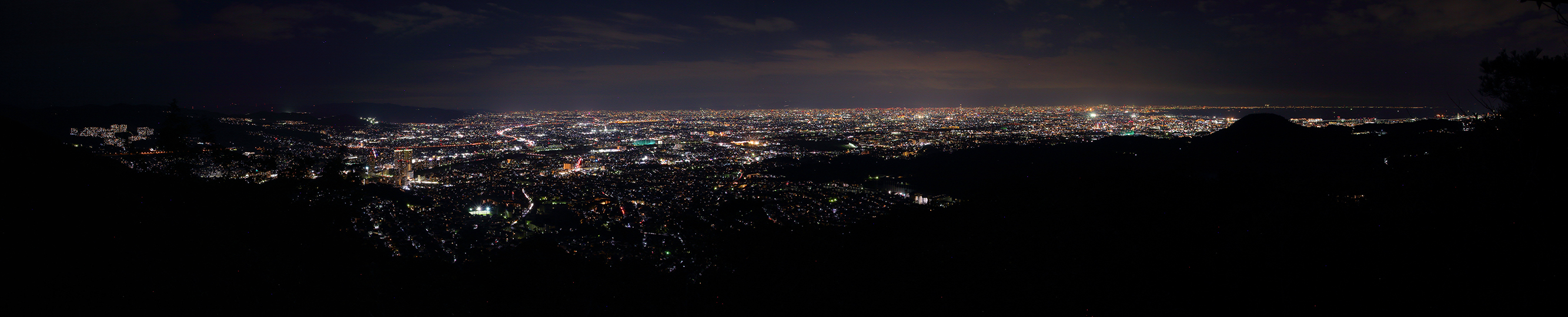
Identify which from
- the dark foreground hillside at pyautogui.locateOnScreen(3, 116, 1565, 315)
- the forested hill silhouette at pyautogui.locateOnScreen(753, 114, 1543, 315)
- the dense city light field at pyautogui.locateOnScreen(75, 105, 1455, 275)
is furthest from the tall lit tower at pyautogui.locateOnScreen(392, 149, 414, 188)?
the forested hill silhouette at pyautogui.locateOnScreen(753, 114, 1543, 315)

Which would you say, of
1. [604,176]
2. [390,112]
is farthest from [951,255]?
[390,112]

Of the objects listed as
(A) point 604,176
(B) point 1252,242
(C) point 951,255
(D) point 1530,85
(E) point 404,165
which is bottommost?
(A) point 604,176

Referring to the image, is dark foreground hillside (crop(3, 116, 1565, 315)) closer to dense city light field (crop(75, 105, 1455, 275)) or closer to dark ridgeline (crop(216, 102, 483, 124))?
dense city light field (crop(75, 105, 1455, 275))

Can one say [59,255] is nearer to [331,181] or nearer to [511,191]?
[331,181]

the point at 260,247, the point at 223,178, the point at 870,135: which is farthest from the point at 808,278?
the point at 870,135

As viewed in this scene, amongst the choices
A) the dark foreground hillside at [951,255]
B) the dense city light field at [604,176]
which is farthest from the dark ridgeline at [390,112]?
the dark foreground hillside at [951,255]

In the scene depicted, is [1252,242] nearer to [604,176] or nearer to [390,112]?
[604,176]
